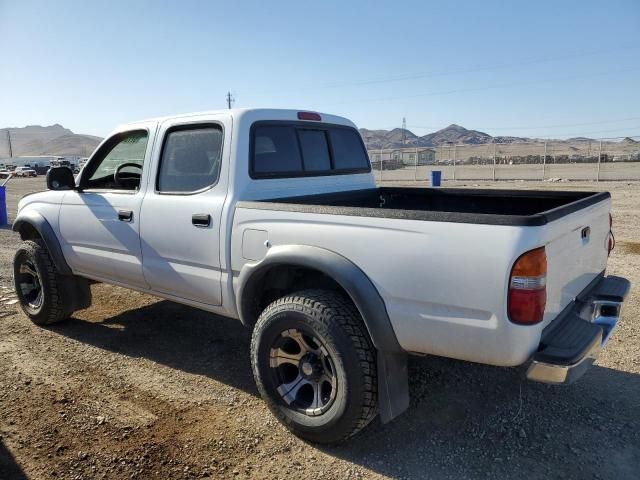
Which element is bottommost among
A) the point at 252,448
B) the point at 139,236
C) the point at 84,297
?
the point at 252,448

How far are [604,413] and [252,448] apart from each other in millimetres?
2259

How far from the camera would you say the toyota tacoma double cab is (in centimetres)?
231

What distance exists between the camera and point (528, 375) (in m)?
2.34

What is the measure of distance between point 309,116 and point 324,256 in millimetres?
1763

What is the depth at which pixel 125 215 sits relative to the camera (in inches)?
157

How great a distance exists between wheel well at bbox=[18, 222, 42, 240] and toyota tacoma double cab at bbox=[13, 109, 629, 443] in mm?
236

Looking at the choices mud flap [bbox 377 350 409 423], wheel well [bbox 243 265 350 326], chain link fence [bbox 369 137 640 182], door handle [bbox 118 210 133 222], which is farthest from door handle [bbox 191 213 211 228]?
chain link fence [bbox 369 137 640 182]

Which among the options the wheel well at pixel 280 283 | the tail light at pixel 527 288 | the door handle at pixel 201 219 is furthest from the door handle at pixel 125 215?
the tail light at pixel 527 288

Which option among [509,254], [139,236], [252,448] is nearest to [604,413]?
[509,254]

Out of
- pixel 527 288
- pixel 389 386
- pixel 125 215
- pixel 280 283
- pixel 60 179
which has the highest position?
pixel 60 179

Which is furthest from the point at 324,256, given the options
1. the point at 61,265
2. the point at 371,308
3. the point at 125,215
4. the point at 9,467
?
the point at 61,265

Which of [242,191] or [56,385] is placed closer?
[242,191]

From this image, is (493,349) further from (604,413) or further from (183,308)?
(183,308)

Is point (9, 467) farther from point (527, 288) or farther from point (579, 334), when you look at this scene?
point (579, 334)
